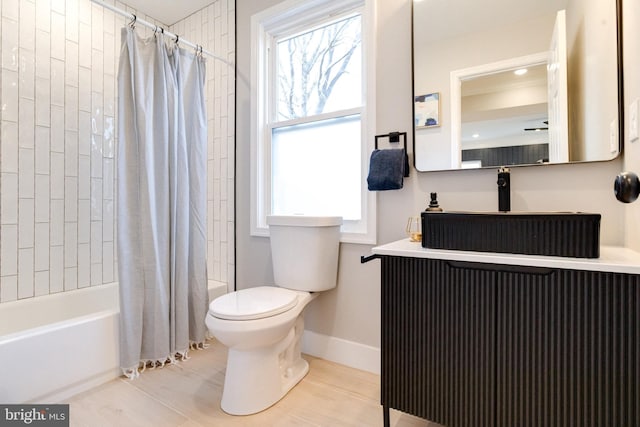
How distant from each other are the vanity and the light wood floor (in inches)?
12.0

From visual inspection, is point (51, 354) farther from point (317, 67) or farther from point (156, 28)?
point (317, 67)

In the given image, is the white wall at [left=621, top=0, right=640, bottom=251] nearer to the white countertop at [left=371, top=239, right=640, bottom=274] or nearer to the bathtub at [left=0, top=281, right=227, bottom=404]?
the white countertop at [left=371, top=239, right=640, bottom=274]

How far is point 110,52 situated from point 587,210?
10.2 ft

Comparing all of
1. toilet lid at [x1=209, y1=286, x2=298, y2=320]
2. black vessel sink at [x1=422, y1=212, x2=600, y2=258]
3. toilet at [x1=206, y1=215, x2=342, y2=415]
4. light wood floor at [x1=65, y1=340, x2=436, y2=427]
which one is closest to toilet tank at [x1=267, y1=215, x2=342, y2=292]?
toilet at [x1=206, y1=215, x2=342, y2=415]

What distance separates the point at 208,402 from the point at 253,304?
51cm

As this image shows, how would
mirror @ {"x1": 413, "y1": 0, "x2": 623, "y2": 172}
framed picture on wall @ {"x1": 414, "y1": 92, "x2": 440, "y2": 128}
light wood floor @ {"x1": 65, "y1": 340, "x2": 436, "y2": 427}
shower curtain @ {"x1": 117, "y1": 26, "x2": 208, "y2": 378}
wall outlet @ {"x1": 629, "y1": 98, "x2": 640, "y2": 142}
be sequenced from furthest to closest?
shower curtain @ {"x1": 117, "y1": 26, "x2": 208, "y2": 378} < framed picture on wall @ {"x1": 414, "y1": 92, "x2": 440, "y2": 128} < light wood floor @ {"x1": 65, "y1": 340, "x2": 436, "y2": 427} < mirror @ {"x1": 413, "y1": 0, "x2": 623, "y2": 172} < wall outlet @ {"x1": 629, "y1": 98, "x2": 640, "y2": 142}

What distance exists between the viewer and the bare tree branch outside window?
2.01 meters

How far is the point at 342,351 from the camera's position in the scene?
1.89 m

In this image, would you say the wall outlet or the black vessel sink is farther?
the wall outlet

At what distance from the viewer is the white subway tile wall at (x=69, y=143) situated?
6.36 feet

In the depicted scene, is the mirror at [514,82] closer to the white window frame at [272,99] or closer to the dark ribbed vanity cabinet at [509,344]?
the white window frame at [272,99]

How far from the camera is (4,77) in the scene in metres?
1.90

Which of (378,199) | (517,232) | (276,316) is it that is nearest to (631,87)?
(517,232)

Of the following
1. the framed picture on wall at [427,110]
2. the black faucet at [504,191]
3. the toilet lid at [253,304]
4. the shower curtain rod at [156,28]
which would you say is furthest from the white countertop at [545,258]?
the shower curtain rod at [156,28]
